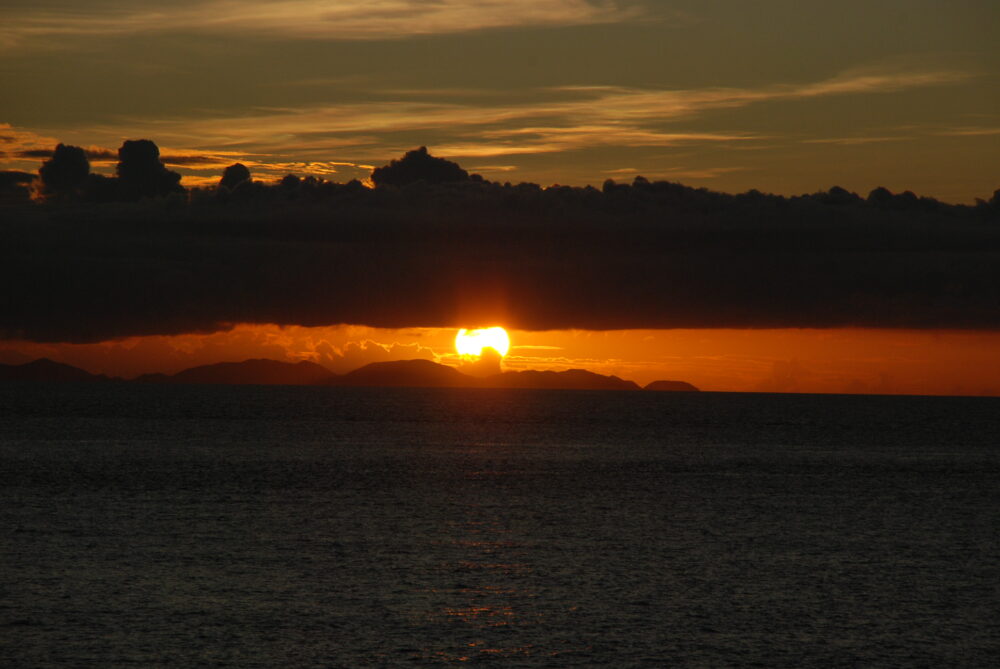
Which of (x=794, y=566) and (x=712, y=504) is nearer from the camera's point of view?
(x=794, y=566)

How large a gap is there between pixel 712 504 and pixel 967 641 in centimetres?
4671

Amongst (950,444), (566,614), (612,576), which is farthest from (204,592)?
(950,444)

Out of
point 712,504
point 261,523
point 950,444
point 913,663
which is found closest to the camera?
point 913,663

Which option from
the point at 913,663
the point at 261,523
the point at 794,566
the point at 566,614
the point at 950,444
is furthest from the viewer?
the point at 950,444

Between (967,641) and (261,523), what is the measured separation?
43.2m

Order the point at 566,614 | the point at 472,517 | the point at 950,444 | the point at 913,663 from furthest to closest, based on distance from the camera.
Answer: the point at 950,444 → the point at 472,517 → the point at 566,614 → the point at 913,663

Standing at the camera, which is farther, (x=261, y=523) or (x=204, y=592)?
(x=261, y=523)

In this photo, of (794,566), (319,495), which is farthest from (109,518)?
(794,566)

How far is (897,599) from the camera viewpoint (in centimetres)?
4641

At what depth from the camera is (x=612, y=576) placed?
51.1 metres

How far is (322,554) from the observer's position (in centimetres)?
5638

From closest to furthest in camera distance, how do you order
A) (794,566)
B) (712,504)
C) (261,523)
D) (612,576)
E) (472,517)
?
(612,576) < (794,566) < (261,523) < (472,517) < (712,504)

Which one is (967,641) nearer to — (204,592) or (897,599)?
(897,599)

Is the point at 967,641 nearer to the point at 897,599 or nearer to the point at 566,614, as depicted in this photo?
the point at 897,599
